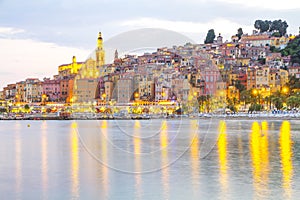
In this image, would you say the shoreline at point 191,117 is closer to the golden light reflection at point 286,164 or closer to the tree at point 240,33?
the golden light reflection at point 286,164

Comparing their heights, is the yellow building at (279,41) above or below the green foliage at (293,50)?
above

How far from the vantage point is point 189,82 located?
2179 inches

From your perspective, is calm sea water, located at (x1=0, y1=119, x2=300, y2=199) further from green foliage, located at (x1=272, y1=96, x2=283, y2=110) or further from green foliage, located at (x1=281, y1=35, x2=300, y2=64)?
green foliage, located at (x1=281, y1=35, x2=300, y2=64)

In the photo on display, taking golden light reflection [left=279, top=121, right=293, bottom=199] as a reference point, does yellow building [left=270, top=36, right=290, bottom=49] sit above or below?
above

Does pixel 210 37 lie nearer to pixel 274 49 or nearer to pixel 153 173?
pixel 274 49

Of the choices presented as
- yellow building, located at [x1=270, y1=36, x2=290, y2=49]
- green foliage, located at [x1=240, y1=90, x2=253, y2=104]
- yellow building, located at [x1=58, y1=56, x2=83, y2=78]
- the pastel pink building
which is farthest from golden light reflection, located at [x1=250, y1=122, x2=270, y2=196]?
yellow building, located at [x1=58, y1=56, x2=83, y2=78]

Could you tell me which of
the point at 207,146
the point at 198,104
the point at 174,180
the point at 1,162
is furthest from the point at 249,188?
the point at 198,104

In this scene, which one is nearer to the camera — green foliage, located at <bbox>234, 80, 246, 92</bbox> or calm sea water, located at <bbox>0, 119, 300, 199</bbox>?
calm sea water, located at <bbox>0, 119, 300, 199</bbox>

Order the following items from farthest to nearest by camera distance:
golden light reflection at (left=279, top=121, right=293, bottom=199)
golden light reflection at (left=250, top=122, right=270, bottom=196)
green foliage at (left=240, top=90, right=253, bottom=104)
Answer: green foliage at (left=240, top=90, right=253, bottom=104) → golden light reflection at (left=250, top=122, right=270, bottom=196) → golden light reflection at (left=279, top=121, right=293, bottom=199)

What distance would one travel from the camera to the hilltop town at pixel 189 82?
2050 inches

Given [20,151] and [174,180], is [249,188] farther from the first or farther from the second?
[20,151]

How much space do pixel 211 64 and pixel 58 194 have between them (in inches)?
2026

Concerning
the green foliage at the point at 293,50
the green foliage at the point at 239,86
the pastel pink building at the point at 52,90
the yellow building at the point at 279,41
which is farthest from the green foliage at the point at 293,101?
the pastel pink building at the point at 52,90

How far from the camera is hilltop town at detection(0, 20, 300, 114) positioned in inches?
2050
